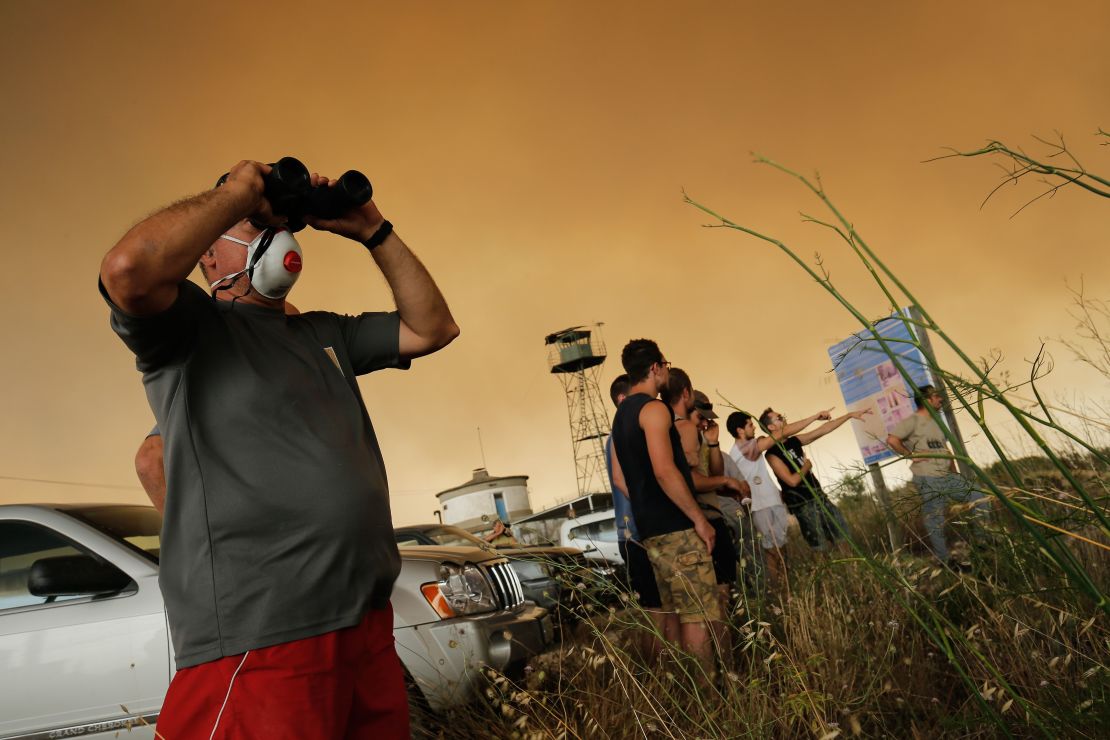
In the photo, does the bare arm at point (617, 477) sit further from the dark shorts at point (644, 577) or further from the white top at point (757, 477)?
the white top at point (757, 477)

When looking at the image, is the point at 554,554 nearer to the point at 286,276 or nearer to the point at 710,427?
the point at 710,427

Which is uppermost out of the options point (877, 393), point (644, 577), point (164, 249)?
point (877, 393)

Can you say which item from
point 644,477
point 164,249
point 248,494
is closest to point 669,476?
point 644,477

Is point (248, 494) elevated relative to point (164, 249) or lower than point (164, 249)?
lower

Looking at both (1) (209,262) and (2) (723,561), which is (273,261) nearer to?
(1) (209,262)

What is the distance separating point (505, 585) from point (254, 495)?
10.3 feet

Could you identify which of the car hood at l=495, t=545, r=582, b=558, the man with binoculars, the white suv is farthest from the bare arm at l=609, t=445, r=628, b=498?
the man with binoculars

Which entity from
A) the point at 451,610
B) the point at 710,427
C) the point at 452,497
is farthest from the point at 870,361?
the point at 452,497

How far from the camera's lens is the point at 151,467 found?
2.95 metres

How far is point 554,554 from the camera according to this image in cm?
745

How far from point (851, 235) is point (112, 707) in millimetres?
3901

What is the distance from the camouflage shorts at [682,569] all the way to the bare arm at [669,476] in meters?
0.07

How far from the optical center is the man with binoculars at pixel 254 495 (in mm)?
1823

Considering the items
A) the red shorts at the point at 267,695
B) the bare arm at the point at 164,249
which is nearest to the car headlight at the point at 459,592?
the red shorts at the point at 267,695
